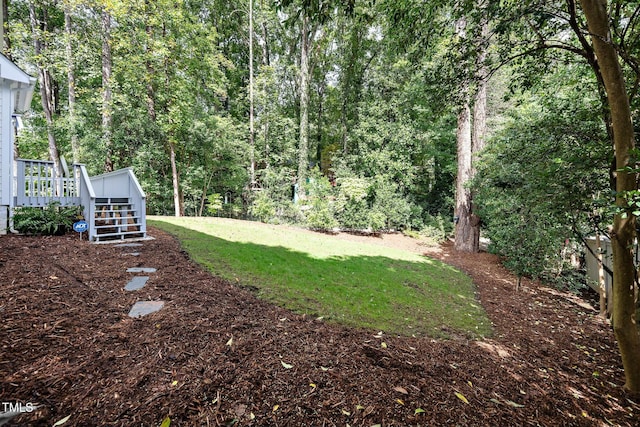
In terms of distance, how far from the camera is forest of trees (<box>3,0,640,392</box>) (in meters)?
3.16

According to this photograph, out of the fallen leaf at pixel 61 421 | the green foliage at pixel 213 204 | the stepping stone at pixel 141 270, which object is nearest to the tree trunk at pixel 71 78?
the green foliage at pixel 213 204

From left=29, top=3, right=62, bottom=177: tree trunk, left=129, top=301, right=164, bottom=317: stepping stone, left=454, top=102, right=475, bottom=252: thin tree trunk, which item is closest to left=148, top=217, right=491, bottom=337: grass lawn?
left=129, top=301, right=164, bottom=317: stepping stone

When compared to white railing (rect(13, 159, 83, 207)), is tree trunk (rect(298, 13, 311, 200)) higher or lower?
higher

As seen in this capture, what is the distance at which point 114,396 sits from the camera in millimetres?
1644

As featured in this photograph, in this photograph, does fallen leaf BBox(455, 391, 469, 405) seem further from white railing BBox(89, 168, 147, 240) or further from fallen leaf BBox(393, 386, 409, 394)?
white railing BBox(89, 168, 147, 240)

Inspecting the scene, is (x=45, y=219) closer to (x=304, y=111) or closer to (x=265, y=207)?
(x=265, y=207)

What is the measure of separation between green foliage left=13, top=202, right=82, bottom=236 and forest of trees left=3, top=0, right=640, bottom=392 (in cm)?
595

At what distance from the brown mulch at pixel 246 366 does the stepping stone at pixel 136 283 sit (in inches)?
3.4

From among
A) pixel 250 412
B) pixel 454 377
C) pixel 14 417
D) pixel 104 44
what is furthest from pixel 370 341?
pixel 104 44

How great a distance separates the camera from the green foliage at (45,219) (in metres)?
5.25

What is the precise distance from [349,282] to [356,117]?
1340cm

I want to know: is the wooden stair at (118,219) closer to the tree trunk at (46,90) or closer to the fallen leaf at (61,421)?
the fallen leaf at (61,421)

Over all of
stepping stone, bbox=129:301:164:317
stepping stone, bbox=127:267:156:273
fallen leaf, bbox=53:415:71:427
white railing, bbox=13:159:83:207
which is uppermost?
white railing, bbox=13:159:83:207

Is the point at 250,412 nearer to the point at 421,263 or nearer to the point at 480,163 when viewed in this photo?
the point at 421,263
